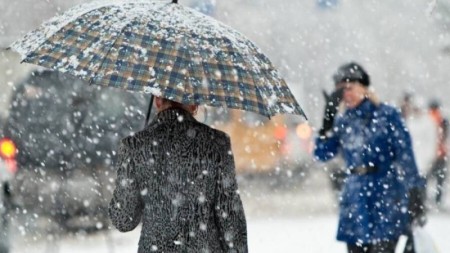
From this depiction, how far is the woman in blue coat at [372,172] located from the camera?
224 inches

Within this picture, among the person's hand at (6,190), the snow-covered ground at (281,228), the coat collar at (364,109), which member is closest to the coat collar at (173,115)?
the coat collar at (364,109)

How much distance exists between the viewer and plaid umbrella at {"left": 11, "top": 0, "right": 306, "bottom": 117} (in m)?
3.60

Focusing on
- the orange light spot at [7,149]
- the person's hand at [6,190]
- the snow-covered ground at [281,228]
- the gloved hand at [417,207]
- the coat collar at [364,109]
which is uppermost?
the coat collar at [364,109]

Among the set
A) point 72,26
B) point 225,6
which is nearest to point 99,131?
point 72,26

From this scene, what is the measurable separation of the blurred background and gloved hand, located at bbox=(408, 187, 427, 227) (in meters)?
0.68

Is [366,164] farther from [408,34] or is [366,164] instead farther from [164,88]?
[408,34]

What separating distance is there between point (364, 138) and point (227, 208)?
233 centimetres

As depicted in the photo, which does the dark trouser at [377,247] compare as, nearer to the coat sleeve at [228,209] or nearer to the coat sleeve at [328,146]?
the coat sleeve at [328,146]

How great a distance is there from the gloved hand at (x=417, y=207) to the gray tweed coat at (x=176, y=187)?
3.83m

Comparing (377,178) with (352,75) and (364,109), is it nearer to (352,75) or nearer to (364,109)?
(364,109)

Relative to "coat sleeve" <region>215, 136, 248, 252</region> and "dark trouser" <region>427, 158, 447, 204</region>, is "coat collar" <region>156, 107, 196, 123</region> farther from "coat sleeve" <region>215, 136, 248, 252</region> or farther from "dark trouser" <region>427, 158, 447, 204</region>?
"dark trouser" <region>427, 158, 447, 204</region>

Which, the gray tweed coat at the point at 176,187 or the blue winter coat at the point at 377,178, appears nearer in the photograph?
the gray tweed coat at the point at 176,187

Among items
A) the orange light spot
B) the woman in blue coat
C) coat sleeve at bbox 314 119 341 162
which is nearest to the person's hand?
the orange light spot

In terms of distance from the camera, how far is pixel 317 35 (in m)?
30.2
